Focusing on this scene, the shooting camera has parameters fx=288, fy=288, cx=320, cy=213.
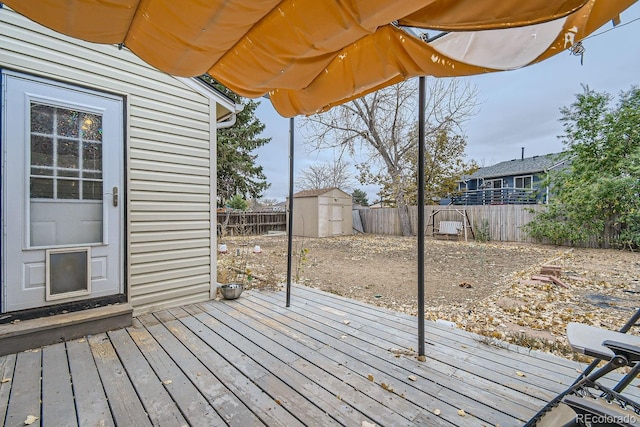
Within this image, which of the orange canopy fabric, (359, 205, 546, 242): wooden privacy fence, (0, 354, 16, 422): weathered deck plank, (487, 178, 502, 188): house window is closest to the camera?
the orange canopy fabric

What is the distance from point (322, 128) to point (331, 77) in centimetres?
1065

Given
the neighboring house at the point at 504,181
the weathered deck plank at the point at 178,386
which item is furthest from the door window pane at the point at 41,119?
the neighboring house at the point at 504,181

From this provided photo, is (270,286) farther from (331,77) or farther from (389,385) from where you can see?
(331,77)

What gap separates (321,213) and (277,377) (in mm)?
10213

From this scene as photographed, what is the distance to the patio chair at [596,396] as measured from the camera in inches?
30.0

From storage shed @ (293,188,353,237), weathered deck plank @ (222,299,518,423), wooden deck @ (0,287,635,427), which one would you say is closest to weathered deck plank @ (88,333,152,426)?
wooden deck @ (0,287,635,427)

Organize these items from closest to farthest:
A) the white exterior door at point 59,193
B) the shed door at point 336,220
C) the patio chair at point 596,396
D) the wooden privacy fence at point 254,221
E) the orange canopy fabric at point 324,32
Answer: the patio chair at point 596,396 < the orange canopy fabric at point 324,32 < the white exterior door at point 59,193 < the wooden privacy fence at point 254,221 < the shed door at point 336,220

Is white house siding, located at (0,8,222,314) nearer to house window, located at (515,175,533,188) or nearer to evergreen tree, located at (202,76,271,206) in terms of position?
evergreen tree, located at (202,76,271,206)

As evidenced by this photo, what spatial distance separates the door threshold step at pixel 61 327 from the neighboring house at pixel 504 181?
14273 mm

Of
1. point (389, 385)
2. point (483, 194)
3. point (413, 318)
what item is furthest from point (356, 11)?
point (483, 194)

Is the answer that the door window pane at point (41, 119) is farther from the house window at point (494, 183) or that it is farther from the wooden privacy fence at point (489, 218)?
the house window at point (494, 183)

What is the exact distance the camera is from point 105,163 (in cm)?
252

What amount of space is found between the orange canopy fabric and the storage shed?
32.6ft

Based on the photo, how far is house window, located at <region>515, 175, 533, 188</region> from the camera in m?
15.5
